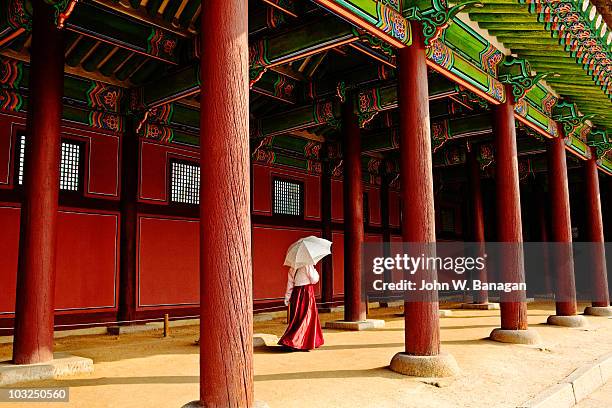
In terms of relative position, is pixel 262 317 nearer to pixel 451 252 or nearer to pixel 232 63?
pixel 232 63

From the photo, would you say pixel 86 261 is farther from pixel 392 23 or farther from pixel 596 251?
pixel 596 251

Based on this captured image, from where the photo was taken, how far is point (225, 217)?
3.68 metres

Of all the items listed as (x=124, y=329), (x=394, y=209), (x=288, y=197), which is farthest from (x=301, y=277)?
(x=394, y=209)

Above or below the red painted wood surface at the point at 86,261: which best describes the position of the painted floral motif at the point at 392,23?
above

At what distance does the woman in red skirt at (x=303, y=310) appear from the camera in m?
7.45

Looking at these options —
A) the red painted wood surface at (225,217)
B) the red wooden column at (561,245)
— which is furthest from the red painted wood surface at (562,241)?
the red painted wood surface at (225,217)

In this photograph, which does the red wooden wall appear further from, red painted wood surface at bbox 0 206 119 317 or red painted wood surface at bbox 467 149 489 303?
red painted wood surface at bbox 467 149 489 303

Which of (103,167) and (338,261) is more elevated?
(103,167)

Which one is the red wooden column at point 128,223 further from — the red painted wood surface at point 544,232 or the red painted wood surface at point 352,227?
the red painted wood surface at point 544,232

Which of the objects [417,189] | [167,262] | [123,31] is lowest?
[167,262]

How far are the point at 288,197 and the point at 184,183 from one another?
348cm

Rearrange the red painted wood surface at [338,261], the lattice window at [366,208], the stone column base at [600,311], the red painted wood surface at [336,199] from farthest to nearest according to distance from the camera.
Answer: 1. the lattice window at [366,208]
2. the red painted wood surface at [336,199]
3. the red painted wood surface at [338,261]
4. the stone column base at [600,311]

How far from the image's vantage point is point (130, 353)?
24.1 ft

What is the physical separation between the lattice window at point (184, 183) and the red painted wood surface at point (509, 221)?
22.8 feet
